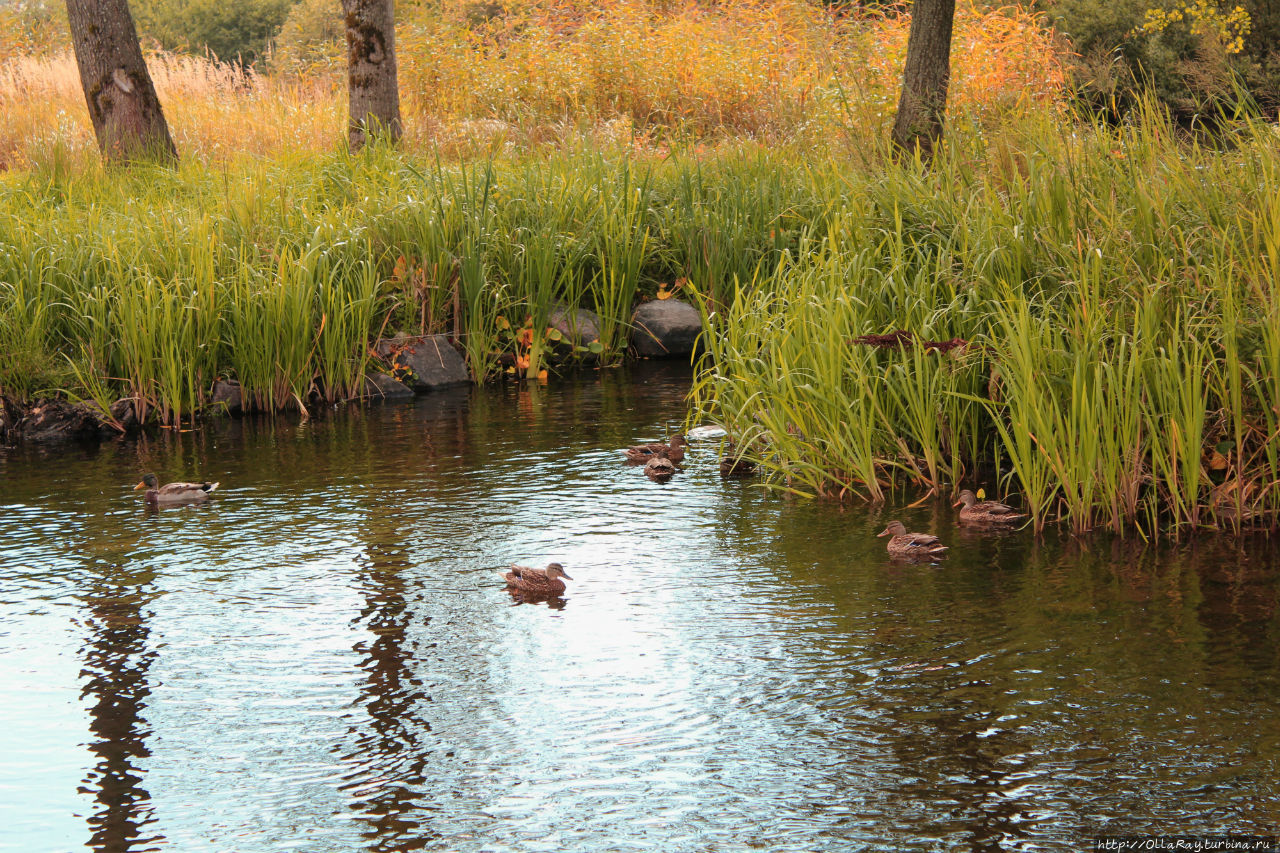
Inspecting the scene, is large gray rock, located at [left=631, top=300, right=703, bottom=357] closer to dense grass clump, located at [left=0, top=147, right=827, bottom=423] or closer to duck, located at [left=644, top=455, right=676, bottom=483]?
dense grass clump, located at [left=0, top=147, right=827, bottom=423]

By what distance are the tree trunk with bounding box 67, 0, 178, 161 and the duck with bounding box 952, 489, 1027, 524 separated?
10.6 metres

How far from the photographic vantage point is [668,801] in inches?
143

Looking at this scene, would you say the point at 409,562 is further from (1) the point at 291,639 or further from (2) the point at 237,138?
(2) the point at 237,138

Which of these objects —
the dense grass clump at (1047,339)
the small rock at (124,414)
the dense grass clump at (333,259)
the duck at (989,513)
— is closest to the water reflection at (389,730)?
the dense grass clump at (1047,339)

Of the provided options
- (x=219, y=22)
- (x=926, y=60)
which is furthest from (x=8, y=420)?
(x=219, y=22)

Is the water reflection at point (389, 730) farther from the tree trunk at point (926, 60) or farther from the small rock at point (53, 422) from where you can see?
the tree trunk at point (926, 60)

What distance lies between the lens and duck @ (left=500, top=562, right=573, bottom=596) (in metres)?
5.33

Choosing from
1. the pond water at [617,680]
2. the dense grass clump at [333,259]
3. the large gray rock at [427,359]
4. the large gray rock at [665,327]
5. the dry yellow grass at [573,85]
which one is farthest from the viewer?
the dry yellow grass at [573,85]

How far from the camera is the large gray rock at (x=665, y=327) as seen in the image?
11.4 metres

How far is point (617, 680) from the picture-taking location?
4.49 metres

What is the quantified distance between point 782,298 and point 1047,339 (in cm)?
178

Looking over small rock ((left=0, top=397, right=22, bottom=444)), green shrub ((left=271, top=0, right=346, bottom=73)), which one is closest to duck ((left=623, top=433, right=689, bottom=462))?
small rock ((left=0, top=397, right=22, bottom=444))

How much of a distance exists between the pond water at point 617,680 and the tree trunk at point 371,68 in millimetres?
7428

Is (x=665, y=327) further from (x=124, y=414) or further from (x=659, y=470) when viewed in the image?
(x=124, y=414)
